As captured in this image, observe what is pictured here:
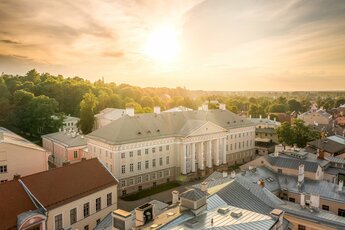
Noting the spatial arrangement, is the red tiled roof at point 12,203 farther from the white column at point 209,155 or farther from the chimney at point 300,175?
the white column at point 209,155

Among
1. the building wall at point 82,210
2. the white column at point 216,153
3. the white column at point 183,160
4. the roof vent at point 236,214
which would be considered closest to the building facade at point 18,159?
the building wall at point 82,210

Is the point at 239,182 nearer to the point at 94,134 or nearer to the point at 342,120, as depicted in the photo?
the point at 94,134

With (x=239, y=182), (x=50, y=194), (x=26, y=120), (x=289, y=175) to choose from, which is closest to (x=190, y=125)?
(x=289, y=175)

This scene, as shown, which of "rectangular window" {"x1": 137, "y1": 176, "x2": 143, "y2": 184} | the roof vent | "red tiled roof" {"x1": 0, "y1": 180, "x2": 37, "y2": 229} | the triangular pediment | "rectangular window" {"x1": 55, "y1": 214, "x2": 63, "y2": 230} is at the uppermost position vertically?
the triangular pediment

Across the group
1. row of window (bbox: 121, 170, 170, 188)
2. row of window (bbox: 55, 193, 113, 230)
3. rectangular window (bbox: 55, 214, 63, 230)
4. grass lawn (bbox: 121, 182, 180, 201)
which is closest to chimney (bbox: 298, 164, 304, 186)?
grass lawn (bbox: 121, 182, 180, 201)

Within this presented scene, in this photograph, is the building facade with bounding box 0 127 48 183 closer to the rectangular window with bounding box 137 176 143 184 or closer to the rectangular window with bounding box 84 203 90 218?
the rectangular window with bounding box 84 203 90 218

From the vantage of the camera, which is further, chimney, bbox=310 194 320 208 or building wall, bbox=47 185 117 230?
chimney, bbox=310 194 320 208

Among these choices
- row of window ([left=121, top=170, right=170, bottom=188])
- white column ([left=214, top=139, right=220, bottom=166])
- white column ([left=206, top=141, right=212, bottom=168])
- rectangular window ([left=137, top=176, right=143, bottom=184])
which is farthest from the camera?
white column ([left=214, top=139, right=220, bottom=166])

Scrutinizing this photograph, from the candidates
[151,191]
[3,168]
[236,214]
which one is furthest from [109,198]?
[236,214]
